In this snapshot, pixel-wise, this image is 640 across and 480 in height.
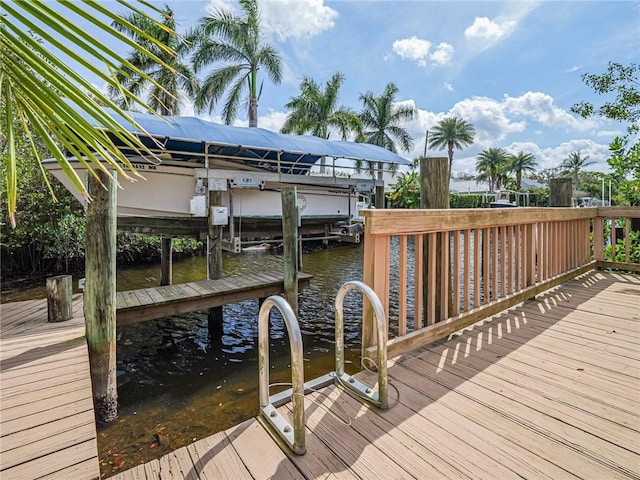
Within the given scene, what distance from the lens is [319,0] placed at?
617 centimetres

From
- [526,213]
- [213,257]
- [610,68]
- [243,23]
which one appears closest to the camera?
[526,213]

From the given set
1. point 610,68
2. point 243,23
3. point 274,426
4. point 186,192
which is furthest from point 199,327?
point 243,23

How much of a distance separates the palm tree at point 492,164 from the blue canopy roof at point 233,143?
33490mm

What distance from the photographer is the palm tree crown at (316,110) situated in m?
20.7

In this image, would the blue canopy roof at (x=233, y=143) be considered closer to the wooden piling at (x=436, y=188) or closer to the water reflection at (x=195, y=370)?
the water reflection at (x=195, y=370)

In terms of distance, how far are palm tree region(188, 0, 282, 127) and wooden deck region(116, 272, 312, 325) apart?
12.2m

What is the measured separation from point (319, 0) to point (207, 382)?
21.9 ft

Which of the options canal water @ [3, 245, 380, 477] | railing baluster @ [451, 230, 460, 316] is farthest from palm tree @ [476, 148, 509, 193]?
railing baluster @ [451, 230, 460, 316]

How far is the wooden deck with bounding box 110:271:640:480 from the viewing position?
1.41 metres

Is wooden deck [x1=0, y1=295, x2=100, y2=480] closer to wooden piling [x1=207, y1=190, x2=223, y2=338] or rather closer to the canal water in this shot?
the canal water

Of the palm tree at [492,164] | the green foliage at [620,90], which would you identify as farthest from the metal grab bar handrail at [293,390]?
the palm tree at [492,164]

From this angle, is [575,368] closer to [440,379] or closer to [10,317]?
[440,379]

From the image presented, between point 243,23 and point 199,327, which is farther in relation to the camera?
point 243,23

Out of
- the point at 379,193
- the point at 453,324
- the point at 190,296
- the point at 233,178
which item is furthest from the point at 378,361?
the point at 379,193
